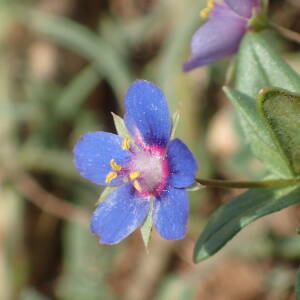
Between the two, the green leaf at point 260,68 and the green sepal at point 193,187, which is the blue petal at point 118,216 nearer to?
the green sepal at point 193,187

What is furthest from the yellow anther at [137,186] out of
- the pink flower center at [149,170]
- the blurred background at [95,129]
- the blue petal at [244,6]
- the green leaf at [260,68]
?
the blurred background at [95,129]

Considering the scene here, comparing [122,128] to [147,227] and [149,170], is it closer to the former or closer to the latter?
[149,170]

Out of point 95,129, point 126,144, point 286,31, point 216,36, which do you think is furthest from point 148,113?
point 95,129

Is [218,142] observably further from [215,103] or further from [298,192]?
[298,192]

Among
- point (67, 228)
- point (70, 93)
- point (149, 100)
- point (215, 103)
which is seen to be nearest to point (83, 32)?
point (70, 93)

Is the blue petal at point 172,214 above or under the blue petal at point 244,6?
under
